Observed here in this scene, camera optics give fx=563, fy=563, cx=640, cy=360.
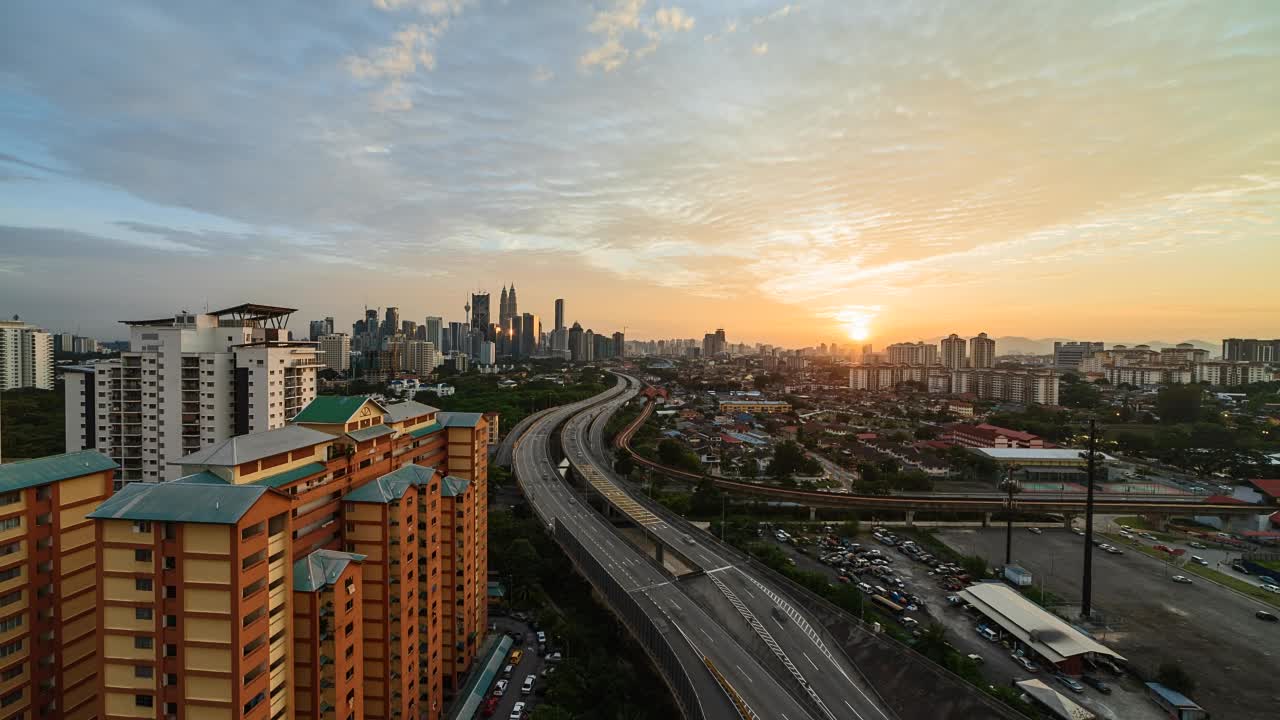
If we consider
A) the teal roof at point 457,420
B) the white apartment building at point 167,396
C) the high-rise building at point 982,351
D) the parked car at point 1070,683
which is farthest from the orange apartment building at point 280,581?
the high-rise building at point 982,351

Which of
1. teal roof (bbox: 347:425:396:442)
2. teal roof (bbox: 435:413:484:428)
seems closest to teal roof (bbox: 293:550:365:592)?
teal roof (bbox: 347:425:396:442)

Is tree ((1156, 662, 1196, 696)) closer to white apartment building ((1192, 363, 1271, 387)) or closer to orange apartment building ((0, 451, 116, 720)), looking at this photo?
orange apartment building ((0, 451, 116, 720))

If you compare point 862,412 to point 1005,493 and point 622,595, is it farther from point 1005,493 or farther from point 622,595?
point 622,595

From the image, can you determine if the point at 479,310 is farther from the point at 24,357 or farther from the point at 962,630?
the point at 962,630

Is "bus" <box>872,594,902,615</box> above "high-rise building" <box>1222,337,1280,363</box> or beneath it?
beneath

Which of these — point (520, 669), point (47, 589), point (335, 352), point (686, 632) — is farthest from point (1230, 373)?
point (335, 352)

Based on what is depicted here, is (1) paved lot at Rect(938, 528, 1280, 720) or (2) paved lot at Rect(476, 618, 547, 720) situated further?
(1) paved lot at Rect(938, 528, 1280, 720)
